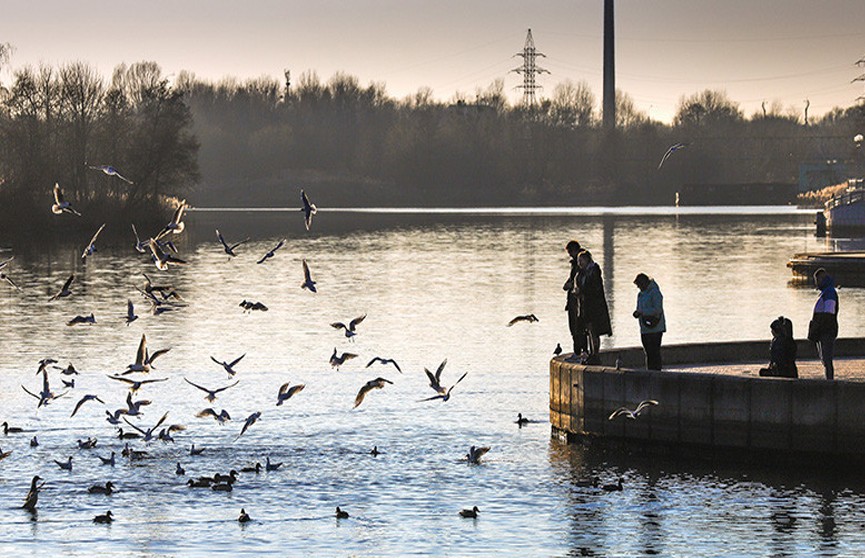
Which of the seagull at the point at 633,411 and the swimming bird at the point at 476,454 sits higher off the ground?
the seagull at the point at 633,411

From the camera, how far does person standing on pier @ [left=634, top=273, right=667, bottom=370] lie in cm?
2723

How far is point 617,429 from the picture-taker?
2778cm

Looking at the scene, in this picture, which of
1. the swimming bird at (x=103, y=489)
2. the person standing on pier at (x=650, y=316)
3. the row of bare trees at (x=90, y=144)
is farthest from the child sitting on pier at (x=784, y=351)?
the row of bare trees at (x=90, y=144)

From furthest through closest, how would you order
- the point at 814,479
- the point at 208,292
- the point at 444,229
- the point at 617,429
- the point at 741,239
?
the point at 444,229 → the point at 741,239 → the point at 208,292 → the point at 617,429 → the point at 814,479

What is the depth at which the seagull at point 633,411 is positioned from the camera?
25859 millimetres

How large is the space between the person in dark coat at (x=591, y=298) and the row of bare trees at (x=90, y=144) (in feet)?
278

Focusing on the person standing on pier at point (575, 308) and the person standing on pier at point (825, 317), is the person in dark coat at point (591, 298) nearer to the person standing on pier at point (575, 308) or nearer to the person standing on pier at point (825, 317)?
the person standing on pier at point (575, 308)

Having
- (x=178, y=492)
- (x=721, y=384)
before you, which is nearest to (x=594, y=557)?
(x=721, y=384)

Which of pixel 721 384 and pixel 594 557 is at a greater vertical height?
pixel 721 384

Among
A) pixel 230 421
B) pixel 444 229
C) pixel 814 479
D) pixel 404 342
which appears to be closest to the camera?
pixel 814 479

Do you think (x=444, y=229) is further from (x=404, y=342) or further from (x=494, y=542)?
(x=494, y=542)

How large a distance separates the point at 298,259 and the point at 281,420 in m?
58.3

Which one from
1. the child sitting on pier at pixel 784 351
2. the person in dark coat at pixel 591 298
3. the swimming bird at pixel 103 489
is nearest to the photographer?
the swimming bird at pixel 103 489

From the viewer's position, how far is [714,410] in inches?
1035
